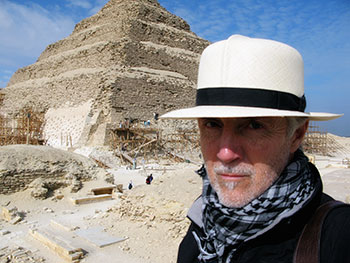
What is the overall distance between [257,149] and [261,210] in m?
0.25

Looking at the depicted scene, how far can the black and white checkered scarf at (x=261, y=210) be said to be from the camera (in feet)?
3.69

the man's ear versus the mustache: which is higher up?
the man's ear

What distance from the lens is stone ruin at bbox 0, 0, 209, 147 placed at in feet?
78.9

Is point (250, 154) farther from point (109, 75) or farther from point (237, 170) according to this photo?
point (109, 75)

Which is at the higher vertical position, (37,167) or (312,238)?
(312,238)

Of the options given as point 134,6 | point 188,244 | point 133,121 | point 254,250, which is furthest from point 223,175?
point 134,6

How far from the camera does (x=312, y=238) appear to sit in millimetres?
982

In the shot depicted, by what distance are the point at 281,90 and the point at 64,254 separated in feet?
19.0

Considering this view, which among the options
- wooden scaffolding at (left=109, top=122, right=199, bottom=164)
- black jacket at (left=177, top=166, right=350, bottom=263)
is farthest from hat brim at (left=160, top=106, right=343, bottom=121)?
wooden scaffolding at (left=109, top=122, right=199, bottom=164)

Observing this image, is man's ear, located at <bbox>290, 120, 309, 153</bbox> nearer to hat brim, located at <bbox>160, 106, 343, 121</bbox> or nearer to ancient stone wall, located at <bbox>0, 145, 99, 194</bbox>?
hat brim, located at <bbox>160, 106, 343, 121</bbox>

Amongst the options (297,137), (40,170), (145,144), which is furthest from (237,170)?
(145,144)

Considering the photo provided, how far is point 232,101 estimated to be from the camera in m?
1.14

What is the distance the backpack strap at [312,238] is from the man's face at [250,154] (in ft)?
0.68

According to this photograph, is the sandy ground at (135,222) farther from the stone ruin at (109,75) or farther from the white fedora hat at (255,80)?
the stone ruin at (109,75)
